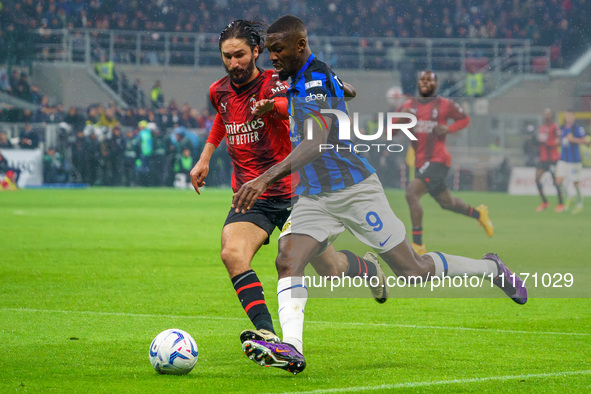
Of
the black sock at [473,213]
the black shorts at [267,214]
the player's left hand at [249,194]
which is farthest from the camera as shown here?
the black sock at [473,213]

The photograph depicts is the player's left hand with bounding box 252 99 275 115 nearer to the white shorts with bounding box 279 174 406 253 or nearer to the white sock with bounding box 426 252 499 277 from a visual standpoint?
the white shorts with bounding box 279 174 406 253

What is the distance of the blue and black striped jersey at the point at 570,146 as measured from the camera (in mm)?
A: 18797

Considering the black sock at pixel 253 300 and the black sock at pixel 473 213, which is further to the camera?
the black sock at pixel 473 213

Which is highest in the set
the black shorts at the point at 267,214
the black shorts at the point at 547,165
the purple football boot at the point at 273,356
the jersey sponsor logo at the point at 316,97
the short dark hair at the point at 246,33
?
the short dark hair at the point at 246,33

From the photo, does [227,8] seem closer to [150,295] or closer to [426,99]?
[426,99]

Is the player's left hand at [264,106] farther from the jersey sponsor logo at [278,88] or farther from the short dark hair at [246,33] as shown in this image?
the short dark hair at [246,33]

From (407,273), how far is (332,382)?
43.5 inches

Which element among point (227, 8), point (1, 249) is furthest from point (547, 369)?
point (227, 8)

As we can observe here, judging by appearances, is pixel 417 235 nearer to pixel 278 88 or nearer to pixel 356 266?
pixel 356 266

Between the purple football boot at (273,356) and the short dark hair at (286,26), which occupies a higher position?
the short dark hair at (286,26)

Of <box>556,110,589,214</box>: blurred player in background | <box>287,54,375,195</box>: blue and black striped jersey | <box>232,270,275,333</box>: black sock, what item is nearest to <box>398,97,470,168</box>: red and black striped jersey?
<box>287,54,375,195</box>: blue and black striped jersey

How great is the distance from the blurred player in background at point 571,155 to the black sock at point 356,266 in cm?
1343

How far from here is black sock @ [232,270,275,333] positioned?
505cm

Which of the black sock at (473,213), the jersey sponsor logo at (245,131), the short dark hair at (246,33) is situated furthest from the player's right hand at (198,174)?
the black sock at (473,213)
